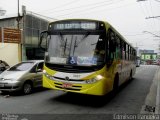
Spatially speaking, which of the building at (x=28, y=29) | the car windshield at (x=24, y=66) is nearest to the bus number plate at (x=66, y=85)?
the car windshield at (x=24, y=66)

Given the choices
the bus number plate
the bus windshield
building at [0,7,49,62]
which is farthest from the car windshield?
building at [0,7,49,62]

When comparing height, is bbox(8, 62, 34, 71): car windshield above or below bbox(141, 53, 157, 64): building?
above

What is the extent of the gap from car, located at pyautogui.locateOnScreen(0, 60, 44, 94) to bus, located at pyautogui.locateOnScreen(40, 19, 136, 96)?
1.80 m

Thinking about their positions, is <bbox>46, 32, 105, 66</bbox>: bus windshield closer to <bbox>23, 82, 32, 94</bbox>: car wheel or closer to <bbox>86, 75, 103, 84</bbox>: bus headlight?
<bbox>86, 75, 103, 84</bbox>: bus headlight

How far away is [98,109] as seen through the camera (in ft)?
28.4

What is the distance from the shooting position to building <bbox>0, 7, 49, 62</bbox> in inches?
1137

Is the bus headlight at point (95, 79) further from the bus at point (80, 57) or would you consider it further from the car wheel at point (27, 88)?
the car wheel at point (27, 88)

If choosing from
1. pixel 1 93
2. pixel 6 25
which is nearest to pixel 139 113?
pixel 1 93

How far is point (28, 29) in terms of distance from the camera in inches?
1164

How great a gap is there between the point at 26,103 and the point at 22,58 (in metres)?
20.7

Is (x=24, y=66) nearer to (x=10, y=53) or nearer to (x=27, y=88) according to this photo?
(x=27, y=88)

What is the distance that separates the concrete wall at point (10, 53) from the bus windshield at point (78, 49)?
20738 millimetres

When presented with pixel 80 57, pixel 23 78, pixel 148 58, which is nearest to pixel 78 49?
pixel 80 57

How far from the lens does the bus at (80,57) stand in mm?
8742
